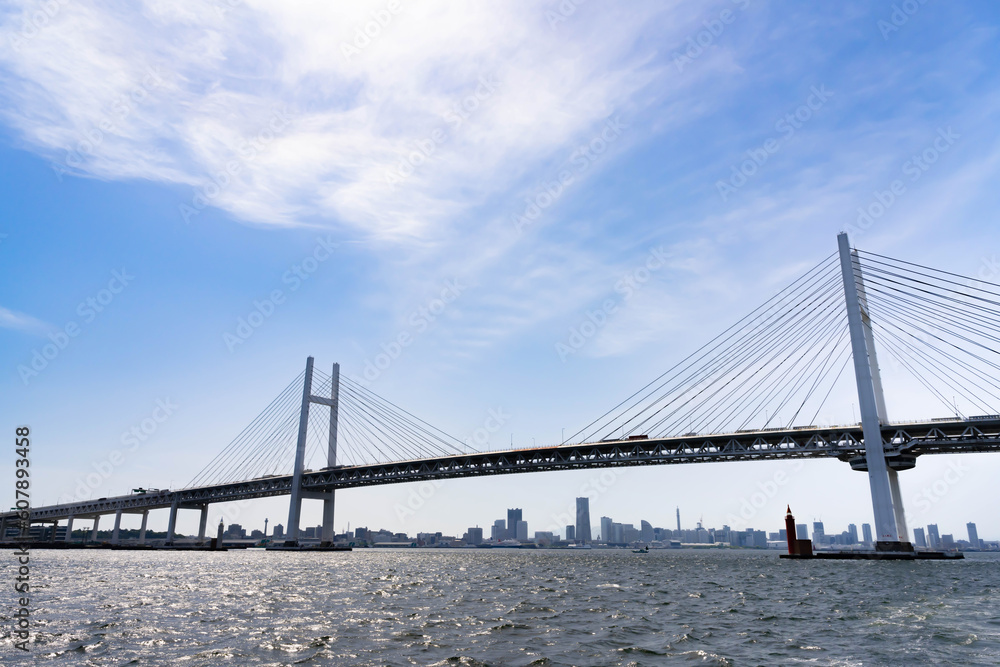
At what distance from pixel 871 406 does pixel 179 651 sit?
176ft

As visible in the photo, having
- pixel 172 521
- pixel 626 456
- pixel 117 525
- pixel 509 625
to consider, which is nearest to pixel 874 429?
pixel 626 456

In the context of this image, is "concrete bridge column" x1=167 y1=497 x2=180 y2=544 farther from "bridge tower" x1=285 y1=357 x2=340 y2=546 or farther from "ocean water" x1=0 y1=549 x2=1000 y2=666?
"ocean water" x1=0 y1=549 x2=1000 y2=666

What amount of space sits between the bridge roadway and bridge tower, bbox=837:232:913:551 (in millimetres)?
1829

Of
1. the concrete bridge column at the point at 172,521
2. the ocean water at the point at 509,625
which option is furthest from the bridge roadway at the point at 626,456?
the ocean water at the point at 509,625

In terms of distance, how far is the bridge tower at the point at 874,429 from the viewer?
49062 millimetres

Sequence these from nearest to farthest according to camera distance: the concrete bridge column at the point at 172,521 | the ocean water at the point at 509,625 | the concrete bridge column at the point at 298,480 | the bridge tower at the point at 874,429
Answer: the ocean water at the point at 509,625
the bridge tower at the point at 874,429
the concrete bridge column at the point at 298,480
the concrete bridge column at the point at 172,521

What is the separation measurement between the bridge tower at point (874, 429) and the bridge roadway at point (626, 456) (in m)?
1.83

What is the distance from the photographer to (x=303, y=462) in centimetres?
8600

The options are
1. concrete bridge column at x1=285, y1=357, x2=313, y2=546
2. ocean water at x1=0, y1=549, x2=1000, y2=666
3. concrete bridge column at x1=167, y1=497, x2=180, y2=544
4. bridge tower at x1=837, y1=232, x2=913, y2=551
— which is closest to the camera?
ocean water at x1=0, y1=549, x2=1000, y2=666

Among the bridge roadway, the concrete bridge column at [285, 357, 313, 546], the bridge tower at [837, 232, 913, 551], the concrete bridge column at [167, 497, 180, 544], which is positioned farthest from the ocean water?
the concrete bridge column at [167, 497, 180, 544]

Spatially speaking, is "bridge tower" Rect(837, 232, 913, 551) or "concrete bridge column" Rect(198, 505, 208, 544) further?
"concrete bridge column" Rect(198, 505, 208, 544)

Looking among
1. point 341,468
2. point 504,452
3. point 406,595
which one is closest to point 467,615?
point 406,595

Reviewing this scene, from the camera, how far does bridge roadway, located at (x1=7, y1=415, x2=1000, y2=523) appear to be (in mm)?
51531

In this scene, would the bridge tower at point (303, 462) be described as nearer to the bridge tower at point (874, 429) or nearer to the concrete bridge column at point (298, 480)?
the concrete bridge column at point (298, 480)
